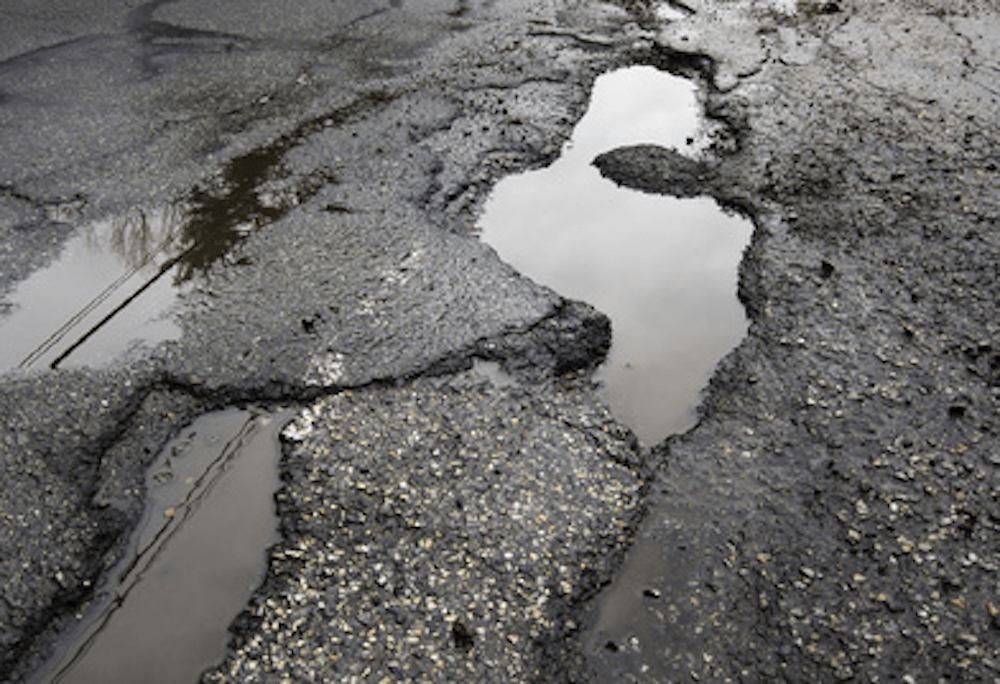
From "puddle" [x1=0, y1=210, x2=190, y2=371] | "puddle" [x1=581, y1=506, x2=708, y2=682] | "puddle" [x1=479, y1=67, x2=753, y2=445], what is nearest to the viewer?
"puddle" [x1=581, y1=506, x2=708, y2=682]

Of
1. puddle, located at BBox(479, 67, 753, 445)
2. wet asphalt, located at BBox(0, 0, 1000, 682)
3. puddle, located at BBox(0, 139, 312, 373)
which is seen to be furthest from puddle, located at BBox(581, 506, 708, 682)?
puddle, located at BBox(0, 139, 312, 373)

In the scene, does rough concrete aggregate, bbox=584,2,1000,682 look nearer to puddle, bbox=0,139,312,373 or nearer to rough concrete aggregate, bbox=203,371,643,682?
rough concrete aggregate, bbox=203,371,643,682

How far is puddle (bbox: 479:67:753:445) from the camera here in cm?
336

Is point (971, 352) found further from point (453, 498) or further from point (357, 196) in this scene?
point (357, 196)

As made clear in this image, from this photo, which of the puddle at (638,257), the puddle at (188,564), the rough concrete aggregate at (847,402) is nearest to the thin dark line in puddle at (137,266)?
the puddle at (188,564)

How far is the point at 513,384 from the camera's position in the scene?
3.24 meters

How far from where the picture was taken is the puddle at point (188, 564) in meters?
2.44

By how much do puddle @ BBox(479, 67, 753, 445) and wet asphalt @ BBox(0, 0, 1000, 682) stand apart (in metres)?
0.13

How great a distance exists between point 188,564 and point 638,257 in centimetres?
252

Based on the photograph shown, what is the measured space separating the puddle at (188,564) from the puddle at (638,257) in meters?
1.40

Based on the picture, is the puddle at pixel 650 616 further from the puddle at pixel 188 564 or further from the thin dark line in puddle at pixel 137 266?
the thin dark line in puddle at pixel 137 266

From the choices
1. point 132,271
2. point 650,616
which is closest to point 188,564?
point 650,616

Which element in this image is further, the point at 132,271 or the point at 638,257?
the point at 638,257

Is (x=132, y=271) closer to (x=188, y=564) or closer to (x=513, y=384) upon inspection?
(x=188, y=564)
